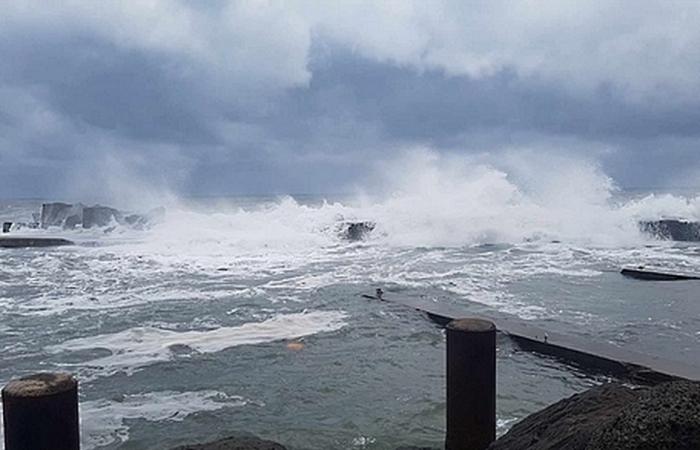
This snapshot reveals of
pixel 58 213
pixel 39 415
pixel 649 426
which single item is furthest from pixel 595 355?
pixel 58 213

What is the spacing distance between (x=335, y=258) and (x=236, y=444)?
17.7 m

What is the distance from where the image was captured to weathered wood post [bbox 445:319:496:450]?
3.96m

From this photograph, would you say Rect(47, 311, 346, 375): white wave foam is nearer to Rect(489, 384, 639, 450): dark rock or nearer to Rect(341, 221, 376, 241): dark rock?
Rect(489, 384, 639, 450): dark rock

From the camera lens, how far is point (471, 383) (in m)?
4.00

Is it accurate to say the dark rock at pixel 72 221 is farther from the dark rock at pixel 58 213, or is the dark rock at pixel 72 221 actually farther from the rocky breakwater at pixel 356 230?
the rocky breakwater at pixel 356 230

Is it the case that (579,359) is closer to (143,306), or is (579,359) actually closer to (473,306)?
(473,306)

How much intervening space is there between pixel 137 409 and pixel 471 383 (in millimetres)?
3609

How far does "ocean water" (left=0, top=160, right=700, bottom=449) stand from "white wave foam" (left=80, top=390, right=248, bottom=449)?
20mm

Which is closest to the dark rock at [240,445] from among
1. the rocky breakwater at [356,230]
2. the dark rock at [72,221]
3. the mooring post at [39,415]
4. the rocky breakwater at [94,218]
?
the mooring post at [39,415]

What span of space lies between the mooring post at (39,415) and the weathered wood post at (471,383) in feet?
7.58

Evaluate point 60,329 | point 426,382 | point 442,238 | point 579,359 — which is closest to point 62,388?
point 426,382

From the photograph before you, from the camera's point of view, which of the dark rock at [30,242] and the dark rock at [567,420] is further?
the dark rock at [30,242]

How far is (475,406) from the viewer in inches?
159

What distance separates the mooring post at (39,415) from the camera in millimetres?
2838
